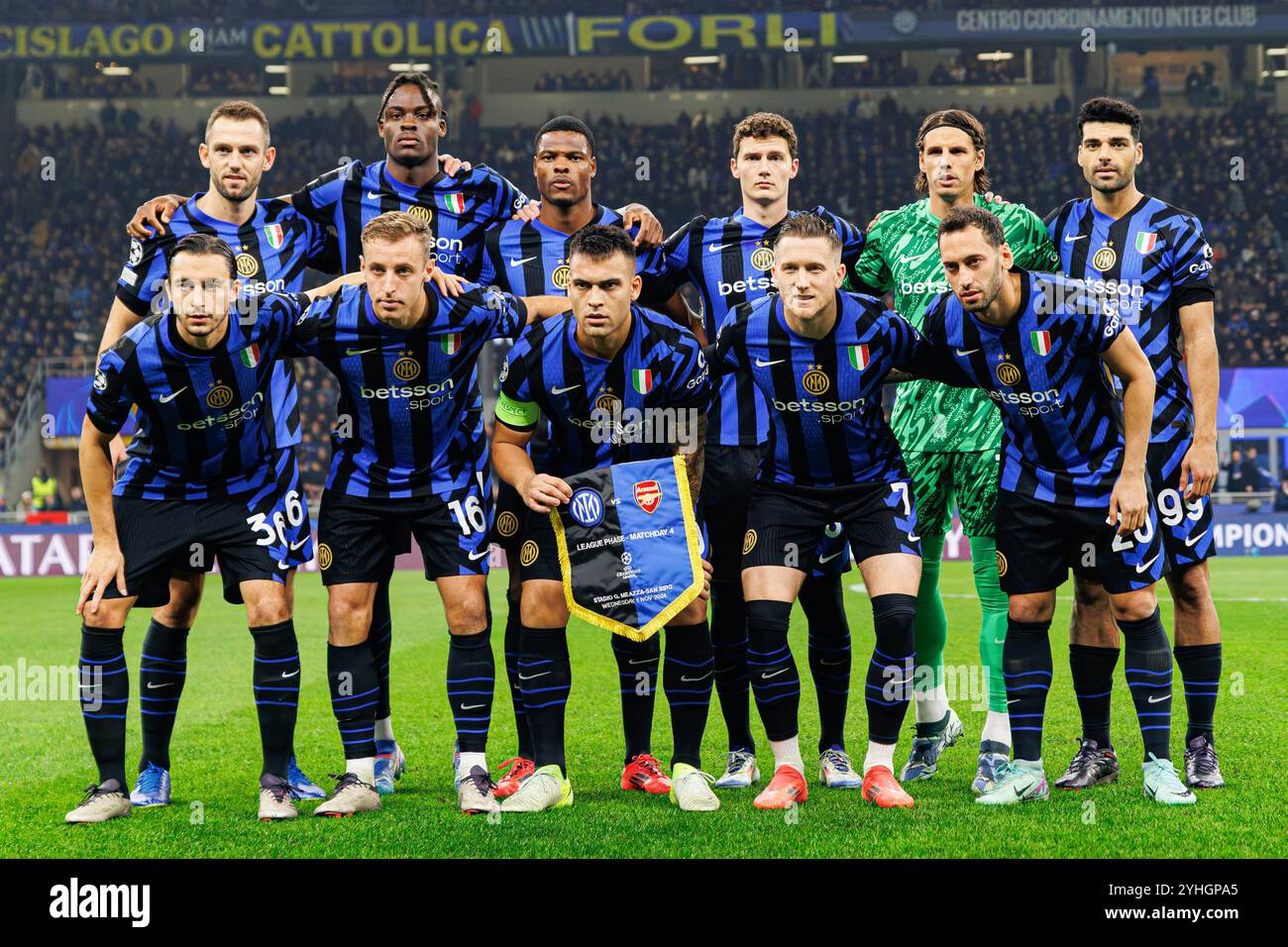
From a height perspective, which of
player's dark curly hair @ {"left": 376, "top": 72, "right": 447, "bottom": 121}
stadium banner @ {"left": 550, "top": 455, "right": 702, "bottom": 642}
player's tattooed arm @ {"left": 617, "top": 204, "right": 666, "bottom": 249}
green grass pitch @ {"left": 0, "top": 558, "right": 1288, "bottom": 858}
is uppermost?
player's dark curly hair @ {"left": 376, "top": 72, "right": 447, "bottom": 121}

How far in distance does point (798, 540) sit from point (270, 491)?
1915 millimetres

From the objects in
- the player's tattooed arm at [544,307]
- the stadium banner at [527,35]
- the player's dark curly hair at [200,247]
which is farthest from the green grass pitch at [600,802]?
the stadium banner at [527,35]

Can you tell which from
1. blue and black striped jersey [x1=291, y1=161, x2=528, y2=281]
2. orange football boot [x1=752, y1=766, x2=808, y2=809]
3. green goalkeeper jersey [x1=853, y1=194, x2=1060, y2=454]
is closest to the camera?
orange football boot [x1=752, y1=766, x2=808, y2=809]

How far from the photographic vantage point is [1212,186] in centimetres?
2842

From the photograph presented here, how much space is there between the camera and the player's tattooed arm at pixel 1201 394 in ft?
16.3

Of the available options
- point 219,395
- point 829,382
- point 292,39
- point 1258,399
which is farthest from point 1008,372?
point 292,39

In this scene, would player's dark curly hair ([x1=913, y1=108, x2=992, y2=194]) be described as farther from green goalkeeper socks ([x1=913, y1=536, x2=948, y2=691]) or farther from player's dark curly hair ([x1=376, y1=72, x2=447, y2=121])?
player's dark curly hair ([x1=376, y1=72, x2=447, y2=121])

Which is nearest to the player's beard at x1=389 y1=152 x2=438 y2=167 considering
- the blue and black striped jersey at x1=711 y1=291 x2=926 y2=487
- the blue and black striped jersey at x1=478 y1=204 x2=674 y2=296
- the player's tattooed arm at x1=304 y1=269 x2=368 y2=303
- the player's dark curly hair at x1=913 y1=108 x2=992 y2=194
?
the blue and black striped jersey at x1=478 y1=204 x2=674 y2=296

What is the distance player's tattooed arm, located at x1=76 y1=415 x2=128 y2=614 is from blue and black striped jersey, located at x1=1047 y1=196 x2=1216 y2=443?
362 centimetres

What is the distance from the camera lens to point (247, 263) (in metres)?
5.30

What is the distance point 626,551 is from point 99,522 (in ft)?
6.07

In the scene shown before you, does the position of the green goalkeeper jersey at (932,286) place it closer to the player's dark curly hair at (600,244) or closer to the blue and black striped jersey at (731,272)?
the blue and black striped jersey at (731,272)

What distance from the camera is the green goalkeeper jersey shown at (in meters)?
5.43
